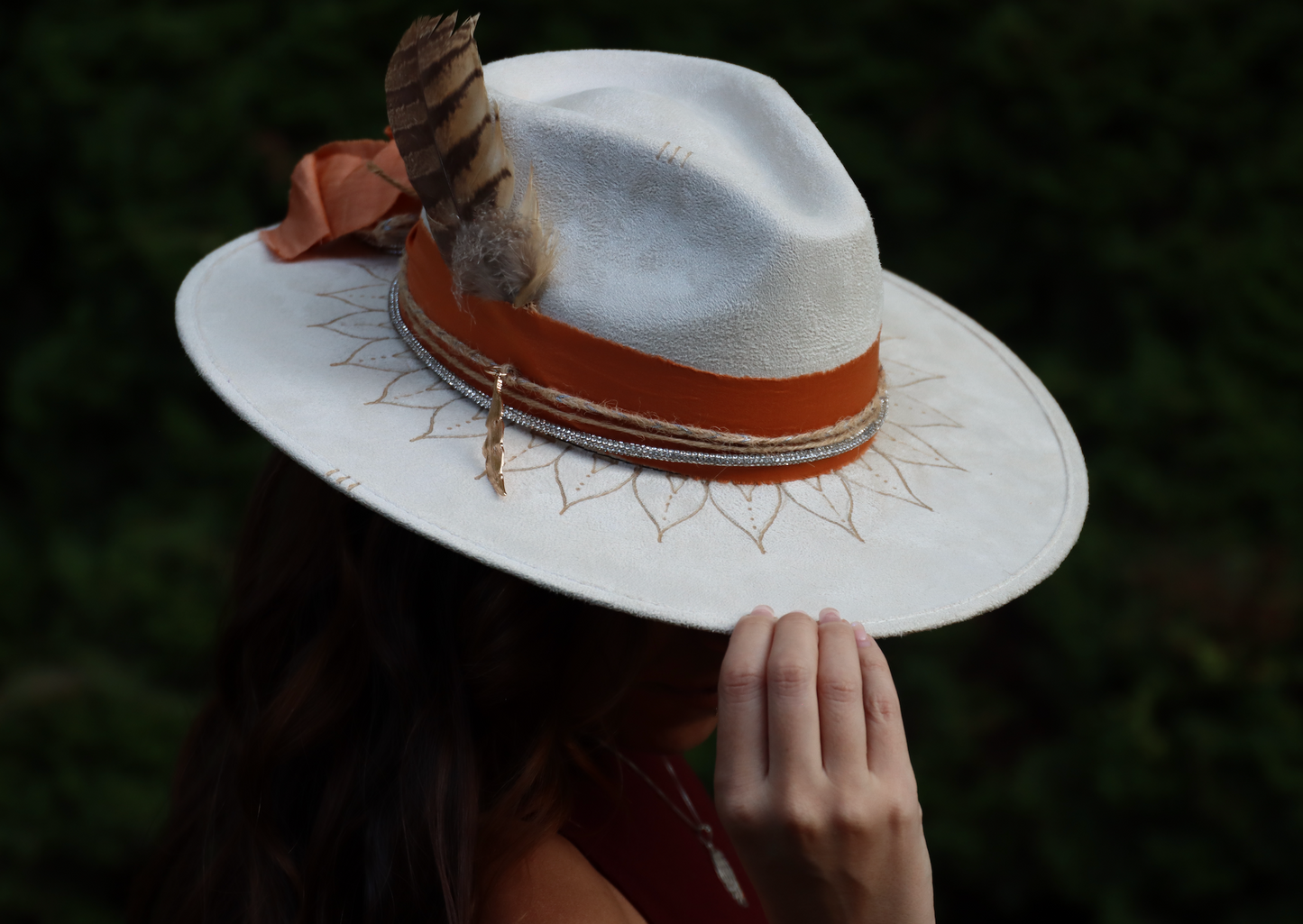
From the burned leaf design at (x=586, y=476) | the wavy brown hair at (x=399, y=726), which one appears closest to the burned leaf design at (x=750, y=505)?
the burned leaf design at (x=586, y=476)

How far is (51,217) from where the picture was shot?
3.71 metres

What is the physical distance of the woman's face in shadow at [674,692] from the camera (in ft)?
4.59

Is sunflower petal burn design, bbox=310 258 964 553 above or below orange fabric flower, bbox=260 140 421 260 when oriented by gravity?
below

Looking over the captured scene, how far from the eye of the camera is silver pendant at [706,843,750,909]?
5.68 ft

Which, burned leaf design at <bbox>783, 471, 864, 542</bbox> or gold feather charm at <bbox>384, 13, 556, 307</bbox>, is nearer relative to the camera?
gold feather charm at <bbox>384, 13, 556, 307</bbox>

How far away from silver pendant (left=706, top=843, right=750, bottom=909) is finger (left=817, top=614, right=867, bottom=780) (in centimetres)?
70

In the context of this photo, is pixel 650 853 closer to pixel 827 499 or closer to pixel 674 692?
pixel 674 692

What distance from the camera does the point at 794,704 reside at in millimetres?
1119

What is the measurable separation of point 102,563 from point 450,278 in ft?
9.25

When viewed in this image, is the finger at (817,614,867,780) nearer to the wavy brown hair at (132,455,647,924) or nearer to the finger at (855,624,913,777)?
the finger at (855,624,913,777)

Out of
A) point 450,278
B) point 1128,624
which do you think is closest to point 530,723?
point 450,278

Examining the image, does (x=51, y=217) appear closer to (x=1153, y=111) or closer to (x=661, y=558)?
(x=661, y=558)

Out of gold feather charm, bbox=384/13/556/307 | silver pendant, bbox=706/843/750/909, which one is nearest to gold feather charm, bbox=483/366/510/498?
gold feather charm, bbox=384/13/556/307

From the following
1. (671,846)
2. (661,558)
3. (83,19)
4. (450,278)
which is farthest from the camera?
(83,19)
